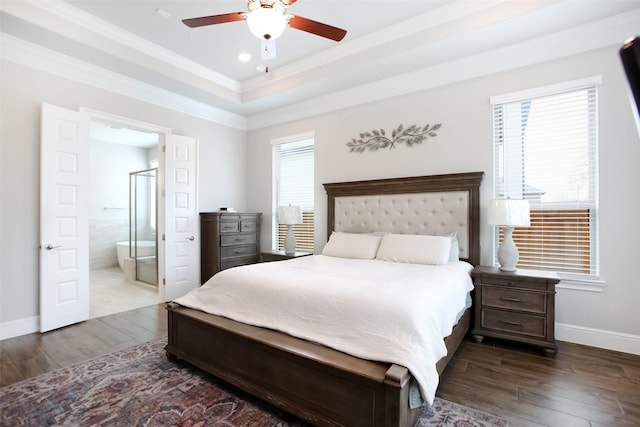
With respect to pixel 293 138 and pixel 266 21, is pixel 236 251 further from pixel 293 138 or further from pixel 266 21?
pixel 266 21

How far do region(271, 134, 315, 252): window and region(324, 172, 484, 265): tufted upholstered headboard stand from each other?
0.51m

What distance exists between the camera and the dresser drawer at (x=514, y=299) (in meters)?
2.66

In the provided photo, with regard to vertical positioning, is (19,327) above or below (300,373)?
below

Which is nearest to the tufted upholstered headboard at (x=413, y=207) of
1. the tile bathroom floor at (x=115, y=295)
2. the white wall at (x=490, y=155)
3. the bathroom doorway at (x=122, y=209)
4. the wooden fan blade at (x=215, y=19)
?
the white wall at (x=490, y=155)

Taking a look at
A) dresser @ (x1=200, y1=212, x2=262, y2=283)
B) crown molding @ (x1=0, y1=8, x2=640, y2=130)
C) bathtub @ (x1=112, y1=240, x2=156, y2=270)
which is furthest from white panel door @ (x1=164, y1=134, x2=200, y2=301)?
bathtub @ (x1=112, y1=240, x2=156, y2=270)

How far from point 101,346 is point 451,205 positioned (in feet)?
12.5

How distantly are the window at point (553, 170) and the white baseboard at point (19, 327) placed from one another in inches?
195

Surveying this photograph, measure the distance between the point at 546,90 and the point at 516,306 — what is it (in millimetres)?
2125

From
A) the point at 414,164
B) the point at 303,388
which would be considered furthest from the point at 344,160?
the point at 303,388

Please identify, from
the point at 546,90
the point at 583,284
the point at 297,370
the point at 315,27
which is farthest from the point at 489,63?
the point at 297,370

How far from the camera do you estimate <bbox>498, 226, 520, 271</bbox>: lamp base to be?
2902mm

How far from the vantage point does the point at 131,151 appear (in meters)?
7.43

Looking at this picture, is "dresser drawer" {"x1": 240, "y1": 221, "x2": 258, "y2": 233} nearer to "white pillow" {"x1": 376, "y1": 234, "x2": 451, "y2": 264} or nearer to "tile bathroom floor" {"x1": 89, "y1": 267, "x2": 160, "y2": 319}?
"tile bathroom floor" {"x1": 89, "y1": 267, "x2": 160, "y2": 319}

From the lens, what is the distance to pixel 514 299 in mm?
2762
